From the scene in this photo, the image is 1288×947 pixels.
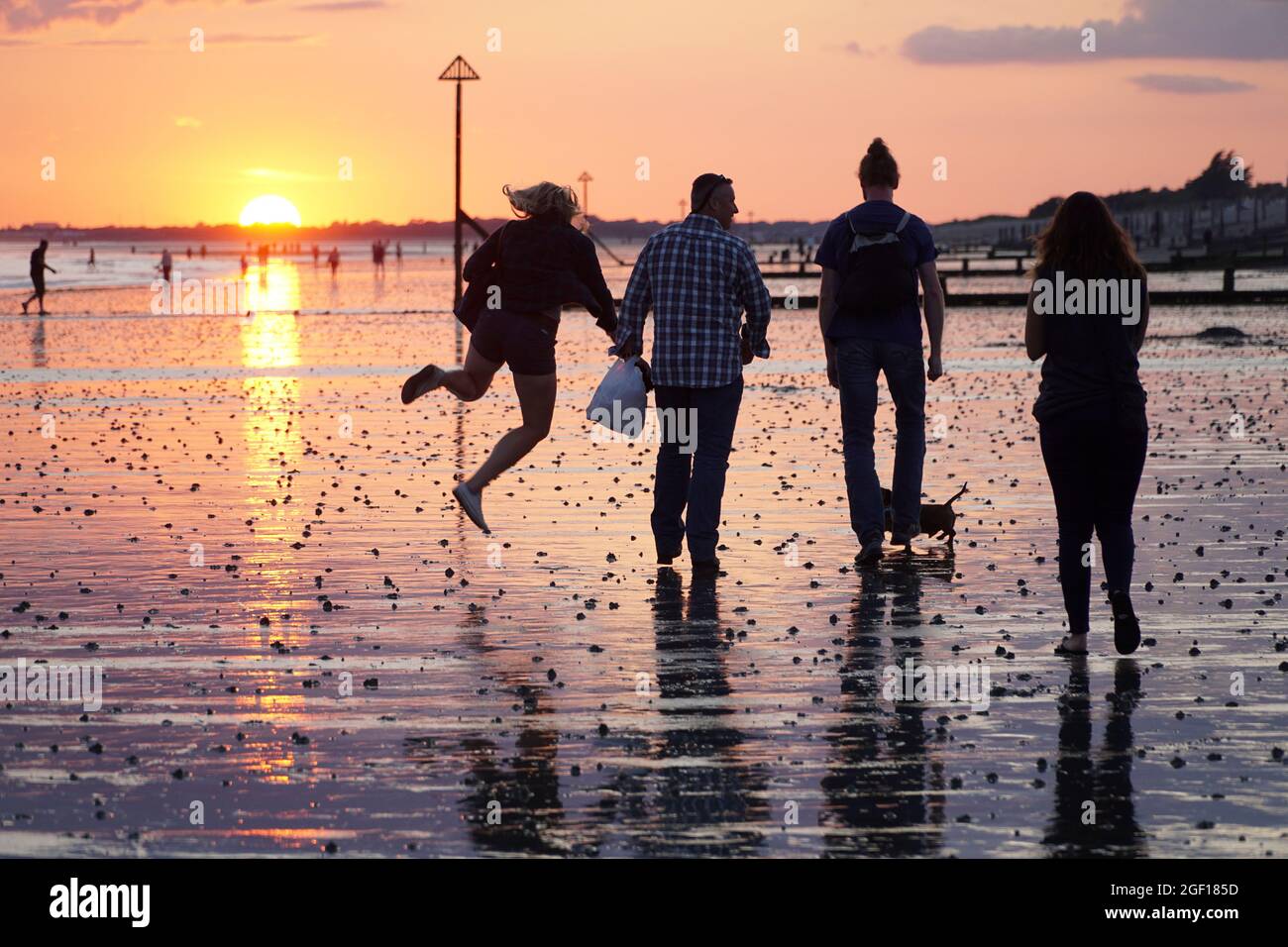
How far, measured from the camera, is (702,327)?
1054 centimetres

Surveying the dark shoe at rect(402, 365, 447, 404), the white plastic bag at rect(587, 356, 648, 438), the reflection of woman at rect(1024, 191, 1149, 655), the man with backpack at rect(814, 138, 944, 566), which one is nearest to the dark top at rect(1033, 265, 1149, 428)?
the reflection of woman at rect(1024, 191, 1149, 655)

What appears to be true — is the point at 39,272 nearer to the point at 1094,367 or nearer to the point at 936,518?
the point at 936,518

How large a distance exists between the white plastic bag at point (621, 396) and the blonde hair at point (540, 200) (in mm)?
921

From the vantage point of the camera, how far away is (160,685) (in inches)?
305

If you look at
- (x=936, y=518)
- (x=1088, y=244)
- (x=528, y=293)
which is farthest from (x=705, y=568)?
(x=1088, y=244)

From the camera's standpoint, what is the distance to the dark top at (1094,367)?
8.21 m

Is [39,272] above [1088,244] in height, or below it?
above

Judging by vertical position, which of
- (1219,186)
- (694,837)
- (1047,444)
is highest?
(1219,186)

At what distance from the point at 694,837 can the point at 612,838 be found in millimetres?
237

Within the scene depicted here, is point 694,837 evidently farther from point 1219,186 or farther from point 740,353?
point 1219,186

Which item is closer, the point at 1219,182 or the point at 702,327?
the point at 702,327

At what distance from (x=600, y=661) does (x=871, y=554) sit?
2837 mm

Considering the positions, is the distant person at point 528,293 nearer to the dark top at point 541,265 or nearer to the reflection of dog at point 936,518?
the dark top at point 541,265

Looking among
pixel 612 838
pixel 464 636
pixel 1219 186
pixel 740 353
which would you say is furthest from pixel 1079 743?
pixel 1219 186
